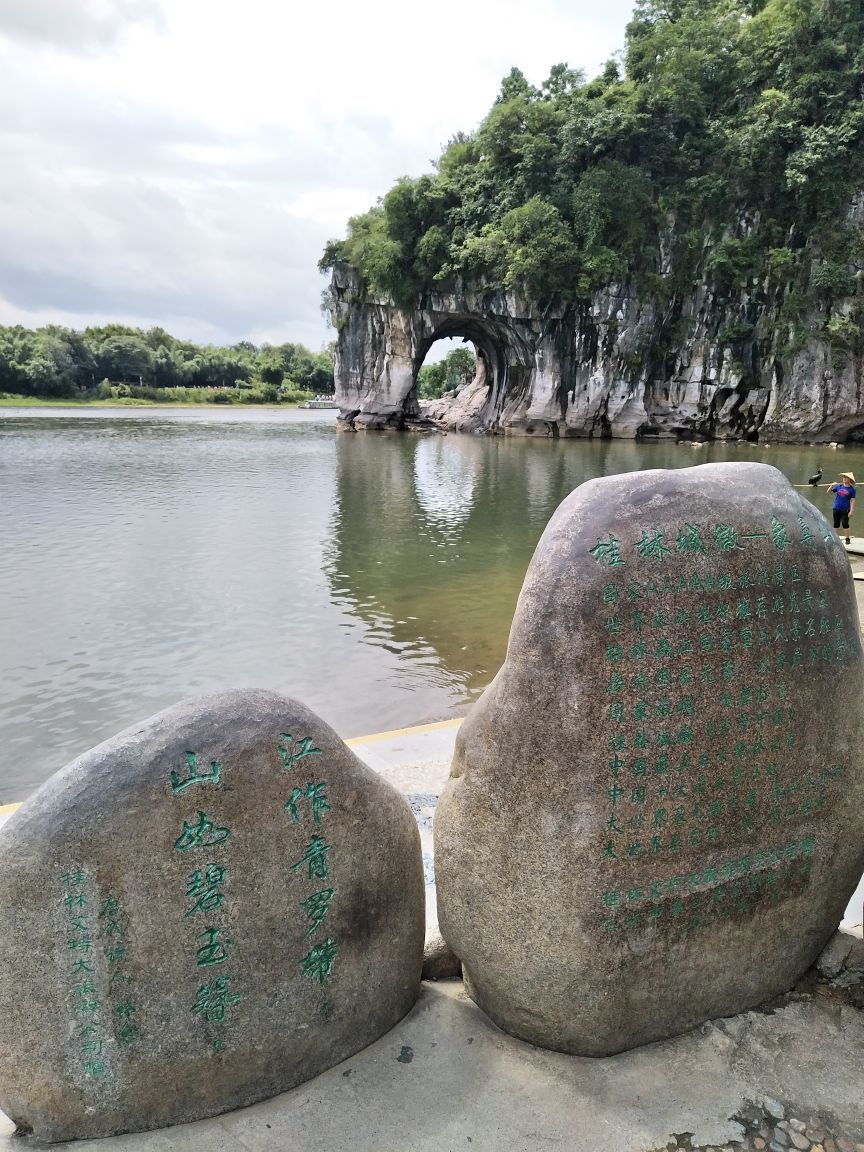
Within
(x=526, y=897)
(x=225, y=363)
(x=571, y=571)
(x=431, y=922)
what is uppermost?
(x=225, y=363)

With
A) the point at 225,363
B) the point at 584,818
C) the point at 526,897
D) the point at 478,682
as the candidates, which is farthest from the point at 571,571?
the point at 225,363

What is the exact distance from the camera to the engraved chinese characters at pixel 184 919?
203 cm

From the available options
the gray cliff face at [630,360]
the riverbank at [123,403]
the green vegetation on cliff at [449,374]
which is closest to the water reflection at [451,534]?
the gray cliff face at [630,360]

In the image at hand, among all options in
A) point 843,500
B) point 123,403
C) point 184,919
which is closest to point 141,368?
point 123,403

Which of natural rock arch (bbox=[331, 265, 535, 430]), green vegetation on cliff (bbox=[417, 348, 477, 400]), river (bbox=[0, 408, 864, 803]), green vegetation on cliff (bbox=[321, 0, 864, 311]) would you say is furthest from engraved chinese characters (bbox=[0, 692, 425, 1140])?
green vegetation on cliff (bbox=[417, 348, 477, 400])

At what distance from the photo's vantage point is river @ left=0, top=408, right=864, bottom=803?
272 inches

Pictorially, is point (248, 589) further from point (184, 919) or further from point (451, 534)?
point (184, 919)

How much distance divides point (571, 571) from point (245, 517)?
13602mm

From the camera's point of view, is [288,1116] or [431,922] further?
[431,922]

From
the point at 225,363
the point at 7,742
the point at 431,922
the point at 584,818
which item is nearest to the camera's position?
the point at 584,818

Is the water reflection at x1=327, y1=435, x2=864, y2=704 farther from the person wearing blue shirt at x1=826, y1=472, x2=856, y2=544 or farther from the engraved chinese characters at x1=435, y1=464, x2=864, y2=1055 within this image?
the person wearing blue shirt at x1=826, y1=472, x2=856, y2=544

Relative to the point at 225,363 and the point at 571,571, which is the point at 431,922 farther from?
the point at 225,363

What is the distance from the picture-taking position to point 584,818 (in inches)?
92.7

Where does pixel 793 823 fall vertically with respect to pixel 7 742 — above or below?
above
